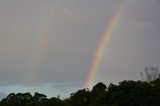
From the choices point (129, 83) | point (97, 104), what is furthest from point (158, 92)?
point (97, 104)

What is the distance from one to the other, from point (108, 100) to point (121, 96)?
82.3 inches

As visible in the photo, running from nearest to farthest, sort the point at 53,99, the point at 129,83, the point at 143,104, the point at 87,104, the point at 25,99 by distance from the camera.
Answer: the point at 143,104 < the point at 129,83 < the point at 87,104 < the point at 53,99 < the point at 25,99

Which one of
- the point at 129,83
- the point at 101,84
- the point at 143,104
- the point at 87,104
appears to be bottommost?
the point at 143,104

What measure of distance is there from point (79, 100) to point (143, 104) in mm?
31760

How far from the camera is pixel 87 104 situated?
93.6m

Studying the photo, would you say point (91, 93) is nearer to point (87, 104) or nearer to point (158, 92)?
point (87, 104)

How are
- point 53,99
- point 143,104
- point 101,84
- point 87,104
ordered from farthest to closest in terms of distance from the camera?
point 101,84
point 53,99
point 87,104
point 143,104

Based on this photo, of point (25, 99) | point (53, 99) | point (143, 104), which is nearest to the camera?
point (143, 104)

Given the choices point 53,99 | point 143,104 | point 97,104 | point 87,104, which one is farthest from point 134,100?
point 53,99

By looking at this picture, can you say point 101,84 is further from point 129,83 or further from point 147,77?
point 129,83

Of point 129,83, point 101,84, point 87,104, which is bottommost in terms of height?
point 129,83

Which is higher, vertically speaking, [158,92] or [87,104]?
[87,104]

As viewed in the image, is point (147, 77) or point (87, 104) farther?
point (147, 77)

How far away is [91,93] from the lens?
95188mm
